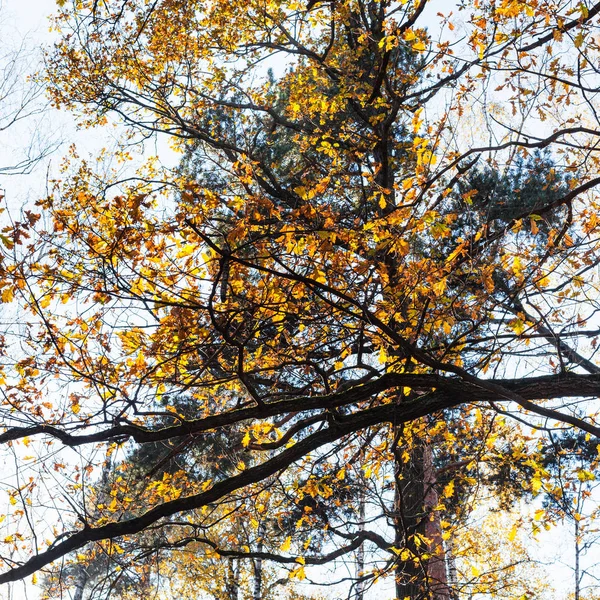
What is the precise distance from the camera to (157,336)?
4422 millimetres

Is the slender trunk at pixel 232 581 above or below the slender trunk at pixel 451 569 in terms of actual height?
above

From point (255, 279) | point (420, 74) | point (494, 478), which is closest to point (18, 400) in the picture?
point (255, 279)

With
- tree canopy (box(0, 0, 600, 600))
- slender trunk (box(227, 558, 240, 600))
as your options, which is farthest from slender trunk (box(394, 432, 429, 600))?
slender trunk (box(227, 558, 240, 600))

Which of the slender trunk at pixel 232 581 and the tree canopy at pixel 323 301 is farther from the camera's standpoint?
the slender trunk at pixel 232 581

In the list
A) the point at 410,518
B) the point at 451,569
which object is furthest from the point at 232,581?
the point at 410,518

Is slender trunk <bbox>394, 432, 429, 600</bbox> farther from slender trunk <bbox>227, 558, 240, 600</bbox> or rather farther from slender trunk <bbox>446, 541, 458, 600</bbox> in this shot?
slender trunk <bbox>227, 558, 240, 600</bbox>

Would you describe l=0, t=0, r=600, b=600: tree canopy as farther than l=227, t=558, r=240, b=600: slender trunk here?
No

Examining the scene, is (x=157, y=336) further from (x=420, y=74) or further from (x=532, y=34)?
(x=420, y=74)

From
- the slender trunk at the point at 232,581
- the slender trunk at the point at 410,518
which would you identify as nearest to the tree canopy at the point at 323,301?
the slender trunk at the point at 410,518

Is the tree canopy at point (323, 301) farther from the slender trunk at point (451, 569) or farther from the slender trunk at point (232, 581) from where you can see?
the slender trunk at point (232, 581)

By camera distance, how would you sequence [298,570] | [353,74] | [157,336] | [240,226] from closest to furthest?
[240,226] → [157,336] → [298,570] → [353,74]

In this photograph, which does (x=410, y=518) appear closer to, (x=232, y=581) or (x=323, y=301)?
(x=323, y=301)

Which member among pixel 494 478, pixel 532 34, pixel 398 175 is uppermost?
pixel 398 175

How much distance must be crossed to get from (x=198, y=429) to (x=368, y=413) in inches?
49.2
